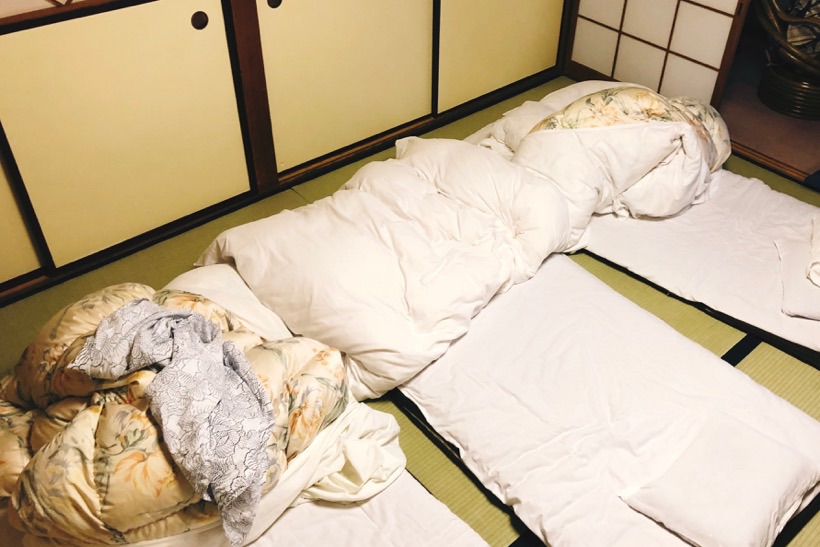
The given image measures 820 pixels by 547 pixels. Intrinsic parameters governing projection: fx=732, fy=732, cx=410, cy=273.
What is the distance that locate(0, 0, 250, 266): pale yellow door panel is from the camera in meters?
2.63

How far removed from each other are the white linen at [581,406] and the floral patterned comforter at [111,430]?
0.45 metres

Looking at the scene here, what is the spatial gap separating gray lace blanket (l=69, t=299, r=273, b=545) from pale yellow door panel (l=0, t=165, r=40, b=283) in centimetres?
115

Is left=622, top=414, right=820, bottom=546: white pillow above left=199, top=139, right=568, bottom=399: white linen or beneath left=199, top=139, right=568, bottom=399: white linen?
beneath

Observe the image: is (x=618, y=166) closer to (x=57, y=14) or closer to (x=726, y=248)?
(x=726, y=248)

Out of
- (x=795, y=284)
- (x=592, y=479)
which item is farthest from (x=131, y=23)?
(x=795, y=284)

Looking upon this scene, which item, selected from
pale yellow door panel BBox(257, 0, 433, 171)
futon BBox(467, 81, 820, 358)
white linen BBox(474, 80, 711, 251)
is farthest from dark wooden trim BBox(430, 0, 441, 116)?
white linen BBox(474, 80, 711, 251)

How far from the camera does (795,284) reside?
2.76 metres

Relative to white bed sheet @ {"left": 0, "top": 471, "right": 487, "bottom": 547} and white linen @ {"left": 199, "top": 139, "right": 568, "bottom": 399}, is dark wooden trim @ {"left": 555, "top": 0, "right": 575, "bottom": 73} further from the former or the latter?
white bed sheet @ {"left": 0, "top": 471, "right": 487, "bottom": 547}

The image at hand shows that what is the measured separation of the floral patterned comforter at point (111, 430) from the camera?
1685mm

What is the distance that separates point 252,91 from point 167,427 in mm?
1854

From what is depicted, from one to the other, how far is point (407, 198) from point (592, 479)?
1.21m

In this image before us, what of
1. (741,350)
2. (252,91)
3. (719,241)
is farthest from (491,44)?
(741,350)

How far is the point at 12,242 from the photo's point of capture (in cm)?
285

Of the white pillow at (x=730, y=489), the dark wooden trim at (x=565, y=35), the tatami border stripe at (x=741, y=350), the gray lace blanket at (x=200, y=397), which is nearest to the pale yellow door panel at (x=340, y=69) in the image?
the dark wooden trim at (x=565, y=35)
